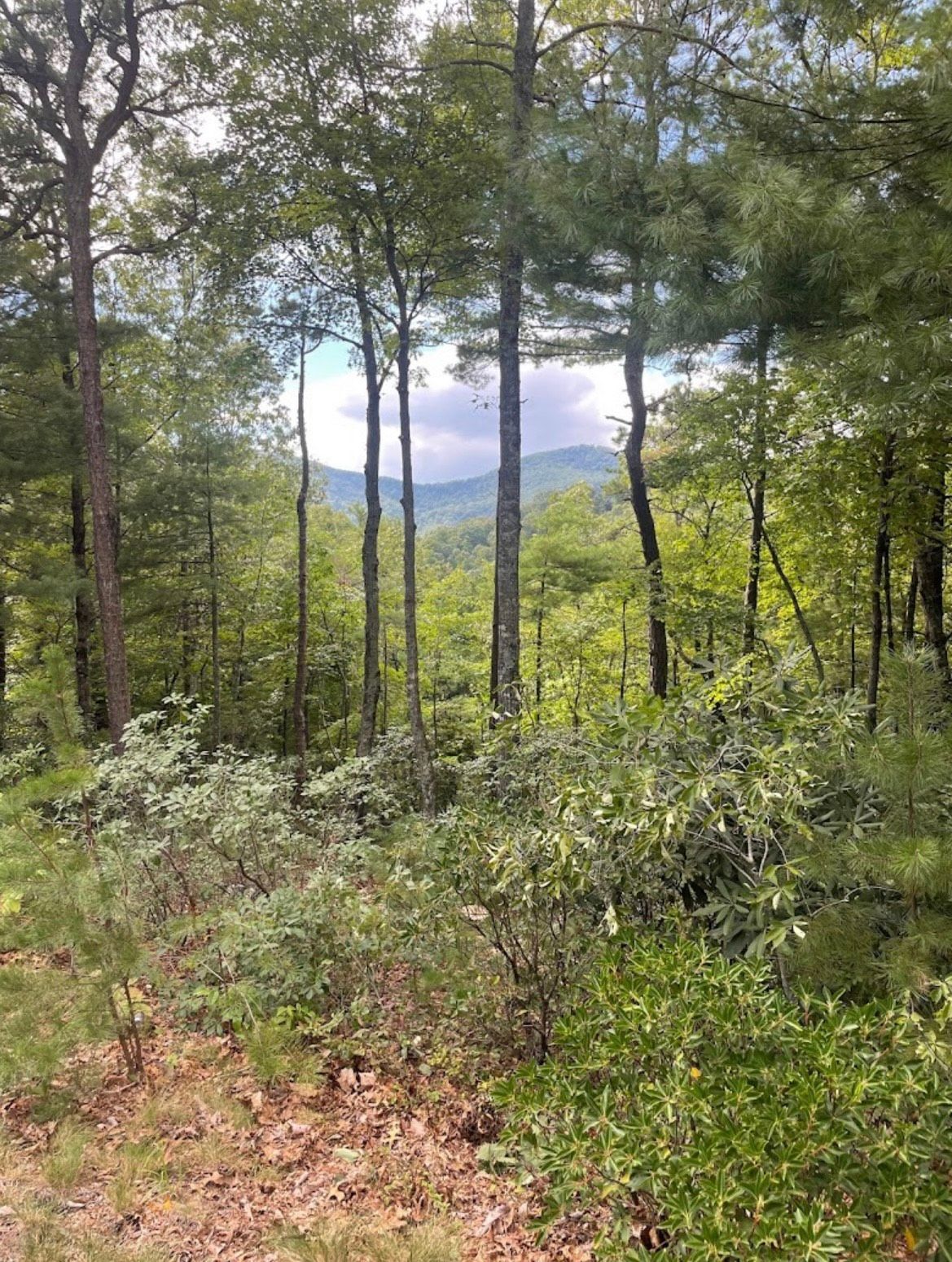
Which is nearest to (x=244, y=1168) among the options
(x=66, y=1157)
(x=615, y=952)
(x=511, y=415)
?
(x=66, y=1157)

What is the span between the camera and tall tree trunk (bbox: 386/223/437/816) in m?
8.38

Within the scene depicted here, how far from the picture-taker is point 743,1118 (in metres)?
1.58

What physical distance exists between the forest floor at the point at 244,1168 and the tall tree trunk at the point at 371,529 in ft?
22.0

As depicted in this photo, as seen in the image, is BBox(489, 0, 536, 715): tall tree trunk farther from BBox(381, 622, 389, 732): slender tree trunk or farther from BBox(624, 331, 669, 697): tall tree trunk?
BBox(381, 622, 389, 732): slender tree trunk

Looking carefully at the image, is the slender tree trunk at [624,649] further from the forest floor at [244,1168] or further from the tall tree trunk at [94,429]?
the forest floor at [244,1168]

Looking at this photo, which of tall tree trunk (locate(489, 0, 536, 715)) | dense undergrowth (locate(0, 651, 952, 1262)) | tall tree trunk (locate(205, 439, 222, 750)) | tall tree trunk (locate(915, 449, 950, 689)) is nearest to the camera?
dense undergrowth (locate(0, 651, 952, 1262))

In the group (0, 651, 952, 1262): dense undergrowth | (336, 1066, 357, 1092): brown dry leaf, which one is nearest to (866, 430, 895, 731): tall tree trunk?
(0, 651, 952, 1262): dense undergrowth

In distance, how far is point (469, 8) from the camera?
24.4 feet

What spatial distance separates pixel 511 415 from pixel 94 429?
4.72m

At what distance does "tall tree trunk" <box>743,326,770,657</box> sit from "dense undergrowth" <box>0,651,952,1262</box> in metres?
3.13

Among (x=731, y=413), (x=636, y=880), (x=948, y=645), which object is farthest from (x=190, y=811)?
(x=948, y=645)

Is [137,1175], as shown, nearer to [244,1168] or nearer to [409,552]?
[244,1168]

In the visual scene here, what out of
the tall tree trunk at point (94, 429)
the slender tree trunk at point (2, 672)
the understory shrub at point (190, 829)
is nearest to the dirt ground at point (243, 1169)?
the understory shrub at point (190, 829)

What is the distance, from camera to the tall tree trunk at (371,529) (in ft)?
33.2
